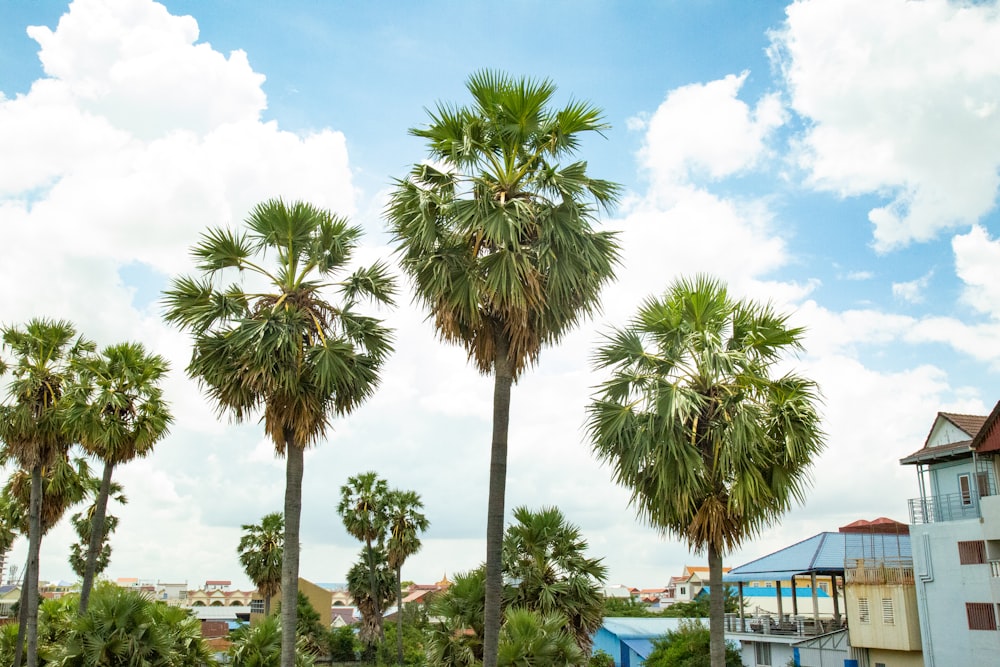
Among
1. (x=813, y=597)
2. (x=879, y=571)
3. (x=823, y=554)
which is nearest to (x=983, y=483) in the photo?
(x=879, y=571)

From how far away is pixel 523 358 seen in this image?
15.2m

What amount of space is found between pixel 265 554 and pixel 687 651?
24672mm

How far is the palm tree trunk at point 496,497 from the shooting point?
1377 cm

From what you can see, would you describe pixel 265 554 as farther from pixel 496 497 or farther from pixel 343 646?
pixel 496 497

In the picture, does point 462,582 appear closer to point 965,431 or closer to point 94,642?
point 94,642

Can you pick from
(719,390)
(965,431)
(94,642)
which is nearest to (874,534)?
(965,431)

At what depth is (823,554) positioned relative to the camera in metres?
35.9

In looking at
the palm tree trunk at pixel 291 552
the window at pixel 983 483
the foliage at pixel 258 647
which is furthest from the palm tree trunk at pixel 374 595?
the palm tree trunk at pixel 291 552

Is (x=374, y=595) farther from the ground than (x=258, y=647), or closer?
farther from the ground

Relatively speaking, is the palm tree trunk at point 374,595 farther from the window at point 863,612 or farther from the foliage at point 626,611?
the window at point 863,612

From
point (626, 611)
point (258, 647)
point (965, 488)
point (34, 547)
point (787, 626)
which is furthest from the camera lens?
point (626, 611)

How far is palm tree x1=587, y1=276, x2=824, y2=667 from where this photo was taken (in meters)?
15.2

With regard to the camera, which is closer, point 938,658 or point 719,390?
point 719,390

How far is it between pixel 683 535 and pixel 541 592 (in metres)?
5.61
